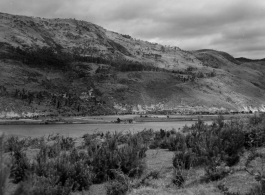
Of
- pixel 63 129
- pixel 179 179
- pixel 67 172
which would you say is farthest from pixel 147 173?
pixel 63 129

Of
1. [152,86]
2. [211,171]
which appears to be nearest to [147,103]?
[152,86]

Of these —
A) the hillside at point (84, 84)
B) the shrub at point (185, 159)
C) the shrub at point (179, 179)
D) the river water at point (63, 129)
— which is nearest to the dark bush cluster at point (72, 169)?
the shrub at point (185, 159)

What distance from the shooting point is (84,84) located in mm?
106625

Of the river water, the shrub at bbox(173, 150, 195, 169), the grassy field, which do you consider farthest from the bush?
the river water

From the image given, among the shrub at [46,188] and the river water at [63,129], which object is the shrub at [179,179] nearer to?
the shrub at [46,188]

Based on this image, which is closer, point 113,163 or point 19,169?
point 19,169

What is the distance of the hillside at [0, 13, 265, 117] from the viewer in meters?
90.0

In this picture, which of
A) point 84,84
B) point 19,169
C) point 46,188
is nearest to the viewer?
point 46,188

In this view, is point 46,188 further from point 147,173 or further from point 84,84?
point 84,84

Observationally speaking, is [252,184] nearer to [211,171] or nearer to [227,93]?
[211,171]

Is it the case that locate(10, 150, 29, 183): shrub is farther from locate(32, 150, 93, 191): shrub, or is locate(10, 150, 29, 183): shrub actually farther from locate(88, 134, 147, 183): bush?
locate(88, 134, 147, 183): bush

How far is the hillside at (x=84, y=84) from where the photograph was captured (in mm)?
90000

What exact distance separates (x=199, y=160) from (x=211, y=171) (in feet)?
7.39

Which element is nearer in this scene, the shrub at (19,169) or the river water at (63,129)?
the shrub at (19,169)
